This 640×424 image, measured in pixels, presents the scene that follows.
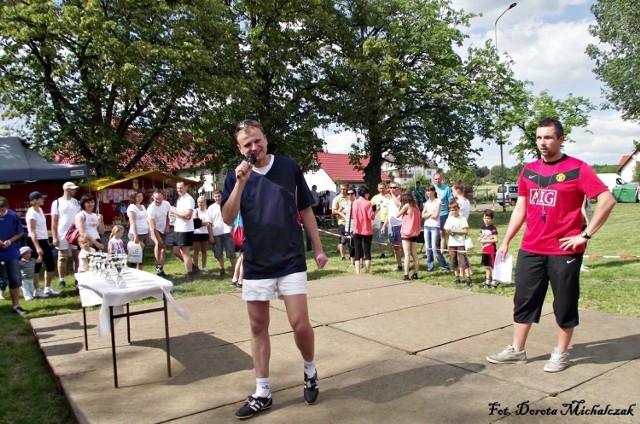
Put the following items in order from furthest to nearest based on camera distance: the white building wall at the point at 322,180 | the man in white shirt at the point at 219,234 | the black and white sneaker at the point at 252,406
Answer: the white building wall at the point at 322,180 < the man in white shirt at the point at 219,234 < the black and white sneaker at the point at 252,406

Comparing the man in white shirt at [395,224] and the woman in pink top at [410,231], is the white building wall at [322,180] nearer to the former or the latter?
the man in white shirt at [395,224]

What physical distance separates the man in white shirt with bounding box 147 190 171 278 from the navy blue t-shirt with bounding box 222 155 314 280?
6.83m

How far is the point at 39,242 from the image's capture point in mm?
8469

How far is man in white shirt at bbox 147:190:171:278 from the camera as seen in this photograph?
9578mm

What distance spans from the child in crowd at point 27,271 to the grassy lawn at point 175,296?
22 cm

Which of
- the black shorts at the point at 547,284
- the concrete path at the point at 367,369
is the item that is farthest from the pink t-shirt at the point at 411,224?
the black shorts at the point at 547,284

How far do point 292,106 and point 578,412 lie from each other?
19905mm

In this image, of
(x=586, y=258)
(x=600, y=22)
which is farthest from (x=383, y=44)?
(x=600, y=22)

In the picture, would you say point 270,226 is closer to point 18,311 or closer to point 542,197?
point 542,197

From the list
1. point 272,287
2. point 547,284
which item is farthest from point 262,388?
point 547,284

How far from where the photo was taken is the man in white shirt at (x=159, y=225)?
9.58m

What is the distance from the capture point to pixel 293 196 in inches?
131

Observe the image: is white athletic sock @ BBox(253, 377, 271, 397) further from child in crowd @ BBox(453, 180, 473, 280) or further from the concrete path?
child in crowd @ BBox(453, 180, 473, 280)

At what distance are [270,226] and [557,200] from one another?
2.17 meters
